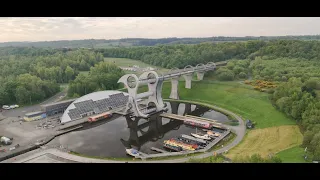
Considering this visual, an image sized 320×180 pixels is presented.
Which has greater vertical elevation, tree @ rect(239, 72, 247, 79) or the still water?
tree @ rect(239, 72, 247, 79)

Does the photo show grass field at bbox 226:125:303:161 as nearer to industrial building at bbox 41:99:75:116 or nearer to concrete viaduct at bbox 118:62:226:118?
concrete viaduct at bbox 118:62:226:118

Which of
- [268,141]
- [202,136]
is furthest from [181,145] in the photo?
[268,141]

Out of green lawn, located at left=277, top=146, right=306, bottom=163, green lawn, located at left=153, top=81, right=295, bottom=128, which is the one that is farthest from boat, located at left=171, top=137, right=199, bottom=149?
green lawn, located at left=153, top=81, right=295, bottom=128

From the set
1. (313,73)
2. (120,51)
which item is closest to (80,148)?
(313,73)

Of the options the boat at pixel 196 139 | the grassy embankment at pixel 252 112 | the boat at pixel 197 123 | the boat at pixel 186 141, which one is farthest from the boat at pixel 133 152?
the boat at pixel 197 123

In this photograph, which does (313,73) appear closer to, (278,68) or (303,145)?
(278,68)

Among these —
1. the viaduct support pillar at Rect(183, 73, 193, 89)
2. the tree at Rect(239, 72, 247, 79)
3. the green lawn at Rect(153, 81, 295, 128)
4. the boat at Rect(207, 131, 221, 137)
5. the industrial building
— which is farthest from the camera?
the tree at Rect(239, 72, 247, 79)

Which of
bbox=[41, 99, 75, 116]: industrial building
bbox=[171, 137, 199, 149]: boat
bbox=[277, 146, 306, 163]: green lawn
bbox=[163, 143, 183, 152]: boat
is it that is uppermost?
bbox=[41, 99, 75, 116]: industrial building

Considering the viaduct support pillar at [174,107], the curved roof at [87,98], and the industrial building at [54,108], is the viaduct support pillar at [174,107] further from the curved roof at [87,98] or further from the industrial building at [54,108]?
the industrial building at [54,108]
